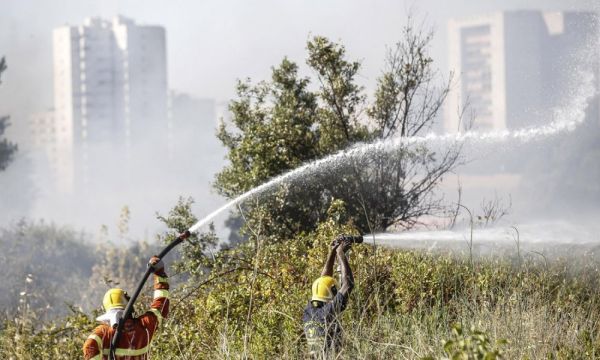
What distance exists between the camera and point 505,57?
95750 mm

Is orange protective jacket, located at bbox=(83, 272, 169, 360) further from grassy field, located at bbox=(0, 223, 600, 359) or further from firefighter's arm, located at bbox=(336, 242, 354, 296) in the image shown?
firefighter's arm, located at bbox=(336, 242, 354, 296)

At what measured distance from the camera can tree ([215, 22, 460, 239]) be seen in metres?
17.6

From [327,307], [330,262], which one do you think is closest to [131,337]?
[327,307]

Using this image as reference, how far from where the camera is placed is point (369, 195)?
17609 mm

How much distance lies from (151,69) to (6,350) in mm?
96113

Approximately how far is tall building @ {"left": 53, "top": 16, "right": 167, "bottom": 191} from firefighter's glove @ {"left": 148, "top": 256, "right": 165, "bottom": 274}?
295ft

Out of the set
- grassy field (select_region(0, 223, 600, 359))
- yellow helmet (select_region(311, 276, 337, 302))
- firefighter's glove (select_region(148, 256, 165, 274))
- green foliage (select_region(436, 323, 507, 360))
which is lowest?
grassy field (select_region(0, 223, 600, 359))

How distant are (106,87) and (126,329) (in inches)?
3809

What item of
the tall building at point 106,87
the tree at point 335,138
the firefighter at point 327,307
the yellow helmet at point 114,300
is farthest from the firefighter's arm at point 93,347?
the tall building at point 106,87

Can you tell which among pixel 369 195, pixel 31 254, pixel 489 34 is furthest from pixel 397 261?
pixel 489 34

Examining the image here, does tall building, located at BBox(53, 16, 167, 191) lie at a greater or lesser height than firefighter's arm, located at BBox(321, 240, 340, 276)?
greater

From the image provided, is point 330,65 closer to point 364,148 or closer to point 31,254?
point 364,148

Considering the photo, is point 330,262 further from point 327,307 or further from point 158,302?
point 158,302

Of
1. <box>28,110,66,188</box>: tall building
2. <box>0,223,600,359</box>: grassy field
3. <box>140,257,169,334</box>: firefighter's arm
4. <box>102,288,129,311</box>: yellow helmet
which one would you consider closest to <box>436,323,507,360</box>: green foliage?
<box>0,223,600,359</box>: grassy field
